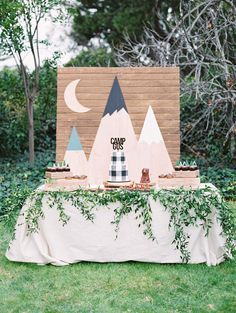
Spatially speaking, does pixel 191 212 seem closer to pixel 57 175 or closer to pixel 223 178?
pixel 57 175

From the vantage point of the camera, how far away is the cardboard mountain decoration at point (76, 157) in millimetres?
4531

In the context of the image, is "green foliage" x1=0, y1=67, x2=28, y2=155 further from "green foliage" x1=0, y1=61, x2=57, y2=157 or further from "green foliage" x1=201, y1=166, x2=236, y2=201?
"green foliage" x1=201, y1=166, x2=236, y2=201

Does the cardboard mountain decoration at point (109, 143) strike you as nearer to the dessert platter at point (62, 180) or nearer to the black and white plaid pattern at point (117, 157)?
the black and white plaid pattern at point (117, 157)

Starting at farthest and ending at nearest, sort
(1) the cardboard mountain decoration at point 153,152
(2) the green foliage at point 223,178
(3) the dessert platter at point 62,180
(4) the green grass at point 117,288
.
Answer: (2) the green foliage at point 223,178 < (1) the cardboard mountain decoration at point 153,152 < (3) the dessert platter at point 62,180 < (4) the green grass at point 117,288

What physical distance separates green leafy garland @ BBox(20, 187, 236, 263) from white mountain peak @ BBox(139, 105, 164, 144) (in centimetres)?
74

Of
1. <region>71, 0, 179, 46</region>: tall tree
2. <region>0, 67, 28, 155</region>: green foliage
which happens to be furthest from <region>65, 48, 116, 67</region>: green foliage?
<region>0, 67, 28, 155</region>: green foliage

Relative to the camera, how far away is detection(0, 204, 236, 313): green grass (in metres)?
3.24

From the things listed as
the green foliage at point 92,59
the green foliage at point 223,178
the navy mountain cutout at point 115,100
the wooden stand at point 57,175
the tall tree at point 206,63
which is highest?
the green foliage at point 92,59

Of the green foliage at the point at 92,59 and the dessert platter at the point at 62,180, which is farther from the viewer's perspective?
the green foliage at the point at 92,59

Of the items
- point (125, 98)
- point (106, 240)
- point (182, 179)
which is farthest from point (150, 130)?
point (106, 240)

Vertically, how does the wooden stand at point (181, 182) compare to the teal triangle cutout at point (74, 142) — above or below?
below

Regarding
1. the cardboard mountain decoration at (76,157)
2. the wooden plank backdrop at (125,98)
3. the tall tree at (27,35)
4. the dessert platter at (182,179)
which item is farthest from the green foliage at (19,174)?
the dessert platter at (182,179)

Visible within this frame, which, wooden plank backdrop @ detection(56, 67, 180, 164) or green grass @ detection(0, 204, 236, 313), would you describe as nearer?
green grass @ detection(0, 204, 236, 313)

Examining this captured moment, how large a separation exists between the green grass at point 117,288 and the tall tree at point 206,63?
3252 mm
